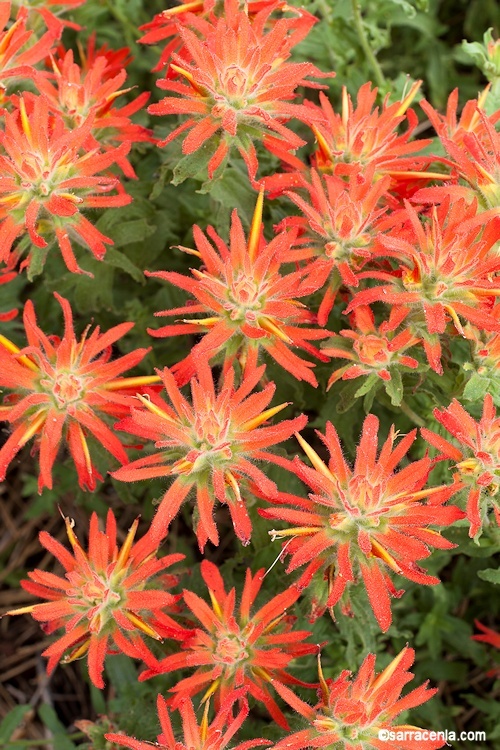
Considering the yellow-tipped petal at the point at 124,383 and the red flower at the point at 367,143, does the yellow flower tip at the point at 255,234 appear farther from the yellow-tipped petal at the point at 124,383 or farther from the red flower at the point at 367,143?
the yellow-tipped petal at the point at 124,383

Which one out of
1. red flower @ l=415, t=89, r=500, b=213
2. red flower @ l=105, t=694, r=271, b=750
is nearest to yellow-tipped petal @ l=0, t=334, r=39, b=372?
red flower @ l=105, t=694, r=271, b=750

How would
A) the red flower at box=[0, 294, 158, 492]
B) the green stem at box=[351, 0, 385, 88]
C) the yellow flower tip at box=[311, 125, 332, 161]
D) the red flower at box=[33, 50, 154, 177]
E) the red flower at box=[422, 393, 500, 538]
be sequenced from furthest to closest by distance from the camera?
the green stem at box=[351, 0, 385, 88] → the red flower at box=[33, 50, 154, 177] → the yellow flower tip at box=[311, 125, 332, 161] → the red flower at box=[0, 294, 158, 492] → the red flower at box=[422, 393, 500, 538]

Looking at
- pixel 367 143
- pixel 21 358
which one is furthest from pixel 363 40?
pixel 21 358

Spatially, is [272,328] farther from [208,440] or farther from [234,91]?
[234,91]

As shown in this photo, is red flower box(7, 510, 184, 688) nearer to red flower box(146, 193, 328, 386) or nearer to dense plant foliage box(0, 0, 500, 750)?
dense plant foliage box(0, 0, 500, 750)

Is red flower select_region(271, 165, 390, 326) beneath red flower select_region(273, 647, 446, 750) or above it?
above

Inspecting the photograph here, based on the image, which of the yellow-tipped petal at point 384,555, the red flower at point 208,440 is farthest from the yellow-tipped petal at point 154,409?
the yellow-tipped petal at point 384,555

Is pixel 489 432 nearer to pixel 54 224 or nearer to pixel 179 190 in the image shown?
pixel 54 224
